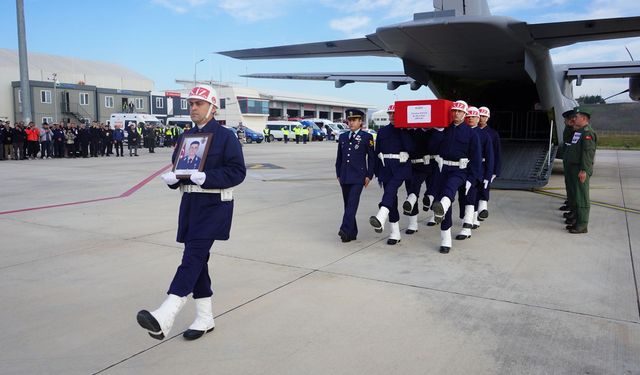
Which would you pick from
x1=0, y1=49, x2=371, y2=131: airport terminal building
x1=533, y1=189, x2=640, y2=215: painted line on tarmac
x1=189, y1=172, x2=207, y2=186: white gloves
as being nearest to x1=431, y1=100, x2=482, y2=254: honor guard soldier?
x1=189, y1=172, x2=207, y2=186: white gloves

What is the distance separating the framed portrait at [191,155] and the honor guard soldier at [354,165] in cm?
321

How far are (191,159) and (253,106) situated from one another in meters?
61.0

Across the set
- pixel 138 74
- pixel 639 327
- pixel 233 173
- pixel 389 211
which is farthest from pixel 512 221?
pixel 138 74

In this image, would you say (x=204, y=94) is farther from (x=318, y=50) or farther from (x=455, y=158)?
(x=318, y=50)

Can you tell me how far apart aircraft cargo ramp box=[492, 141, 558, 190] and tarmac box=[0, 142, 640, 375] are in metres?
2.70

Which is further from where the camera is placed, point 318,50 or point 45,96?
point 45,96

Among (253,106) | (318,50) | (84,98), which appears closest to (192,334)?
(318,50)

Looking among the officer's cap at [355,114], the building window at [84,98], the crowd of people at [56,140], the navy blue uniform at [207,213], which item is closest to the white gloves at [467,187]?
the officer's cap at [355,114]

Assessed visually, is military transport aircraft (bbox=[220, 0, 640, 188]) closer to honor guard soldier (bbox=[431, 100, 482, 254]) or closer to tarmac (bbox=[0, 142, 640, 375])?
honor guard soldier (bbox=[431, 100, 482, 254])

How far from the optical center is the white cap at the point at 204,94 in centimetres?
364

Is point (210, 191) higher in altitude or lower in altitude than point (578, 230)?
higher

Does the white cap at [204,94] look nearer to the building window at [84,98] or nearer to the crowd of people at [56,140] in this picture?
the crowd of people at [56,140]

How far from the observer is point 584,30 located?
898 cm

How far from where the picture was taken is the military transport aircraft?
29.1ft
